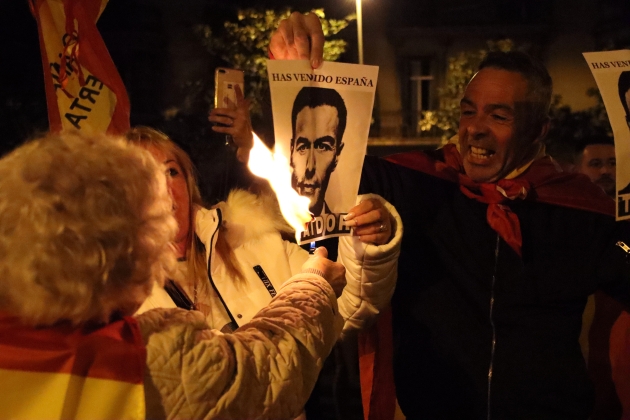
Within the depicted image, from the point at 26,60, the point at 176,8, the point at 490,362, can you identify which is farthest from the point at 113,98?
the point at 176,8

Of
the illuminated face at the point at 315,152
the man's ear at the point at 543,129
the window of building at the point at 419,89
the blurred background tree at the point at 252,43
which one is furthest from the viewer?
the window of building at the point at 419,89

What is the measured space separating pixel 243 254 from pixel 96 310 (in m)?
1.04

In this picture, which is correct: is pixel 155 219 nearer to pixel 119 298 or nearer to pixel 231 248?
pixel 119 298

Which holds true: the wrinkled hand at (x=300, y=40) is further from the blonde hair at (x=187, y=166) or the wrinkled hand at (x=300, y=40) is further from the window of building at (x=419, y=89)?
the window of building at (x=419, y=89)

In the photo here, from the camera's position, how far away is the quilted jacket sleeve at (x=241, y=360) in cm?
126

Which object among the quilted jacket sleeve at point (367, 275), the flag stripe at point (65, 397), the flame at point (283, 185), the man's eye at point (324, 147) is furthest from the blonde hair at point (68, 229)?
the quilted jacket sleeve at point (367, 275)

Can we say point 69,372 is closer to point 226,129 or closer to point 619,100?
point 226,129

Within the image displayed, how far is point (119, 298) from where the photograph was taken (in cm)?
128

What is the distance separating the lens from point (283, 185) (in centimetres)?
180

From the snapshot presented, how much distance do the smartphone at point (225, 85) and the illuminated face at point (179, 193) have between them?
10.9 inches

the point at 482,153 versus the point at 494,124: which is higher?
the point at 494,124

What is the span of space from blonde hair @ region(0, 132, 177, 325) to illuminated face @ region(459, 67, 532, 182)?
147 centimetres

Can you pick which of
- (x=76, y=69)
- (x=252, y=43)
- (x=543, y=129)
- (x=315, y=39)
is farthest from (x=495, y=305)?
(x=252, y=43)

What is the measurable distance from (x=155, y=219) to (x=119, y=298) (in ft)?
0.60
